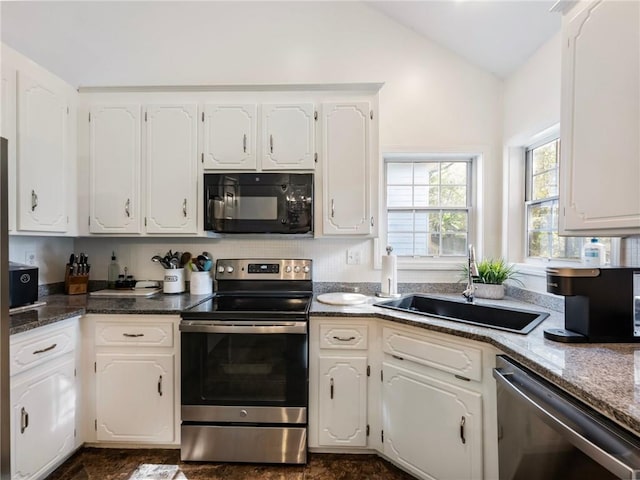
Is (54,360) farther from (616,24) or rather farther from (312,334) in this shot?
(616,24)

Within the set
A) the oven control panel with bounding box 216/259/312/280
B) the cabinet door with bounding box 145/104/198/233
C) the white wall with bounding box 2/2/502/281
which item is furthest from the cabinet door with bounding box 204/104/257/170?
the oven control panel with bounding box 216/259/312/280

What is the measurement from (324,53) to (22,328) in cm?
255

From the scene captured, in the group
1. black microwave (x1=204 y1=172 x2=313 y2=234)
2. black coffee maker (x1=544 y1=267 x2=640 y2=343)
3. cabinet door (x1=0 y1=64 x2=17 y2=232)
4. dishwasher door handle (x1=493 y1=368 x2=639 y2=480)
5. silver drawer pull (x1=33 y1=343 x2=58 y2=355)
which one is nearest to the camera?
dishwasher door handle (x1=493 y1=368 x2=639 y2=480)

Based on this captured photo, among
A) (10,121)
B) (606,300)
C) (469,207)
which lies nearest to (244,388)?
(606,300)

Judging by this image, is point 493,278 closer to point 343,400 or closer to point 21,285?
point 343,400

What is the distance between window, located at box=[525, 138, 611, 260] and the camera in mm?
Result: 1963

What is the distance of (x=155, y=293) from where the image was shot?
2.27m

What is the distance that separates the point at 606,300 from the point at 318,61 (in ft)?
7.60

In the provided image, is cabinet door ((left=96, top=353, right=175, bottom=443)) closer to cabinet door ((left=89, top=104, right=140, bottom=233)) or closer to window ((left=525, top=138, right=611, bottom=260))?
cabinet door ((left=89, top=104, right=140, bottom=233))

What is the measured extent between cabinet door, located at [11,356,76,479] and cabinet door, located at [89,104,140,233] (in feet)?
3.48

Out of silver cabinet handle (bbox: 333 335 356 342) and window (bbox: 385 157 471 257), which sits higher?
window (bbox: 385 157 471 257)

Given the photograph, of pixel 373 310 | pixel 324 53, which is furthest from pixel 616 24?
pixel 324 53

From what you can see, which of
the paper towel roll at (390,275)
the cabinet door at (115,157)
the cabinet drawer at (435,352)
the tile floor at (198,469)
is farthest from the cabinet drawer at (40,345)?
the paper towel roll at (390,275)

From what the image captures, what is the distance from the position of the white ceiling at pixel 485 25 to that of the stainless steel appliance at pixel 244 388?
2165 mm
